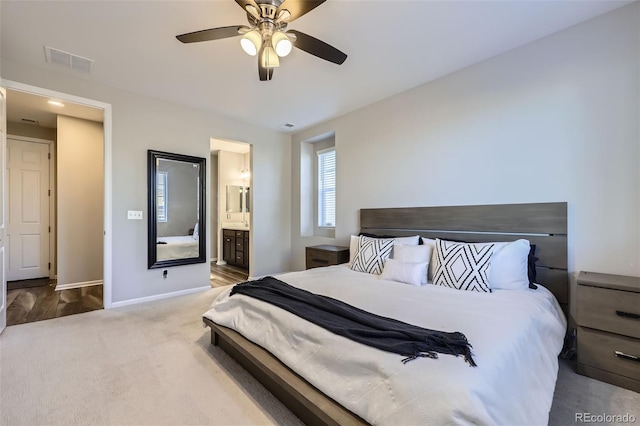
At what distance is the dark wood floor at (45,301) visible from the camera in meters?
3.21

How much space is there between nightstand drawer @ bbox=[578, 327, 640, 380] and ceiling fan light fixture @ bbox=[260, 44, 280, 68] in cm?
302

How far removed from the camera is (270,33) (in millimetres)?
1981

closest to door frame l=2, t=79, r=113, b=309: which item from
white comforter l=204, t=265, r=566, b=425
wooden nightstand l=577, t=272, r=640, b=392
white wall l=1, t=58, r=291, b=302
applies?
white wall l=1, t=58, r=291, b=302

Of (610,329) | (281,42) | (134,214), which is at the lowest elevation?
(610,329)

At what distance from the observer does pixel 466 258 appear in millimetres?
2424

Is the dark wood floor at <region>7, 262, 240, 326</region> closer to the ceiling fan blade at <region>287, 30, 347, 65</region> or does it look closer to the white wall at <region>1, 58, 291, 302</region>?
the white wall at <region>1, 58, 291, 302</region>

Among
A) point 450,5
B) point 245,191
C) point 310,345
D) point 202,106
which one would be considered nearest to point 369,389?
point 310,345

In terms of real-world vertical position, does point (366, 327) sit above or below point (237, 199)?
below

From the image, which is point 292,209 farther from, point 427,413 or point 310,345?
point 427,413

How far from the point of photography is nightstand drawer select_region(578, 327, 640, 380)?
182 cm

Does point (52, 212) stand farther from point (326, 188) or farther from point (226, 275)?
point (326, 188)

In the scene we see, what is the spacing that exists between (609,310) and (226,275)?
5.09 meters

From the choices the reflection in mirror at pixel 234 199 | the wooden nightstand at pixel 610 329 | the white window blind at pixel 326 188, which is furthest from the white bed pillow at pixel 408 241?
the reflection in mirror at pixel 234 199

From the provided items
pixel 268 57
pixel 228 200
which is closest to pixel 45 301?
pixel 228 200
